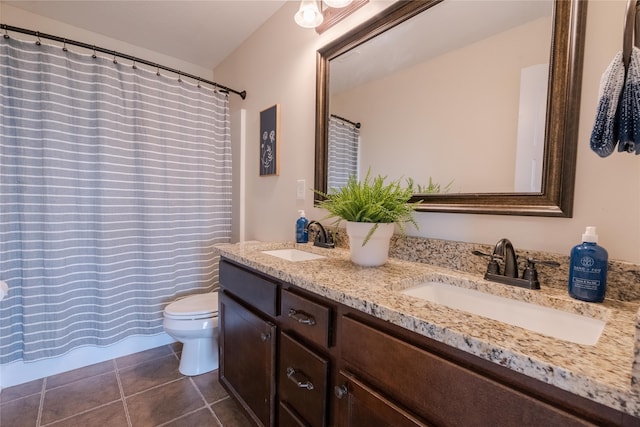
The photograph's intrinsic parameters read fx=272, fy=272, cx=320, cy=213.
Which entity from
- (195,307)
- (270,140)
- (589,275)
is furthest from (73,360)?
(589,275)

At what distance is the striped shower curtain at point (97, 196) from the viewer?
151 centimetres

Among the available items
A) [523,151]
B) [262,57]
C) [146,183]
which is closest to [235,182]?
[146,183]

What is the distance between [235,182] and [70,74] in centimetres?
117

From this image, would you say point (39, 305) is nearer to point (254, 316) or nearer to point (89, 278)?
point (89, 278)

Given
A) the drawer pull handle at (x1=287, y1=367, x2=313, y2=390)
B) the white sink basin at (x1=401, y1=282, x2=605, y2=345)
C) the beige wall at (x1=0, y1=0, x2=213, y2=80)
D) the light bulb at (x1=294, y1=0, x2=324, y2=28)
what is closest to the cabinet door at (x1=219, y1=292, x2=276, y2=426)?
the drawer pull handle at (x1=287, y1=367, x2=313, y2=390)

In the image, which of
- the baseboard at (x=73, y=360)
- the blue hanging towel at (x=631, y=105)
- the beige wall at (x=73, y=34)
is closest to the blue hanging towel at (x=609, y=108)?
the blue hanging towel at (x=631, y=105)

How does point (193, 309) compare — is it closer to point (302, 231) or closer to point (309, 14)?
point (302, 231)

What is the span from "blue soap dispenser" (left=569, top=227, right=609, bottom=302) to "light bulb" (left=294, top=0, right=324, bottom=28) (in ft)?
4.65

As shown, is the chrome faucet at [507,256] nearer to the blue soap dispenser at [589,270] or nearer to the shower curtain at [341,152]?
the blue soap dispenser at [589,270]

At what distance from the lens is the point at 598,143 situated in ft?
2.00

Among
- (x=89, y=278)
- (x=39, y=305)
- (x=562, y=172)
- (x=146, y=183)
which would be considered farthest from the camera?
(x=146, y=183)

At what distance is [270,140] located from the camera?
191cm

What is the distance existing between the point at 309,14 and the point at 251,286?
134 cm

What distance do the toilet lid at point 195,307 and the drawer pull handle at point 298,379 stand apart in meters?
0.92
